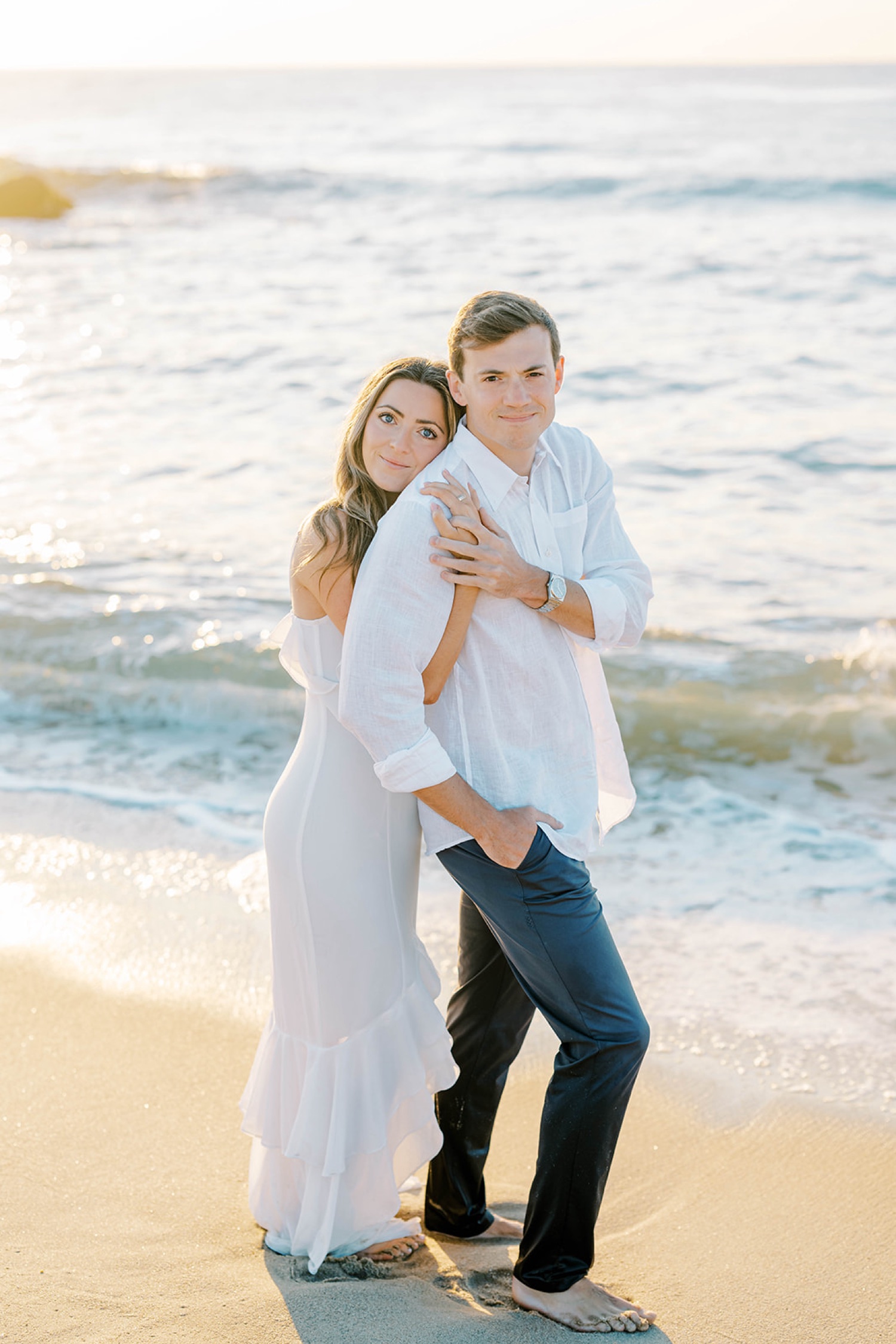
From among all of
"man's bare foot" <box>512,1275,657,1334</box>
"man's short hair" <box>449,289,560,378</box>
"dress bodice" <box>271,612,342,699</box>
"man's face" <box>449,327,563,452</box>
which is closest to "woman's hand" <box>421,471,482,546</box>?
"man's face" <box>449,327,563,452</box>

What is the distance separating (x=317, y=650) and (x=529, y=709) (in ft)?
1.63

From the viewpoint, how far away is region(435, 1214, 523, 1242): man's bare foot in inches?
112

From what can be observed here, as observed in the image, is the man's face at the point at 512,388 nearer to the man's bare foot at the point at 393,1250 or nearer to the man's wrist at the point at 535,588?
the man's wrist at the point at 535,588

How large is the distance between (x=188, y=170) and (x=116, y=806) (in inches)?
1158

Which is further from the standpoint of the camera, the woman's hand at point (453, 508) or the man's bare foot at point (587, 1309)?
the man's bare foot at point (587, 1309)

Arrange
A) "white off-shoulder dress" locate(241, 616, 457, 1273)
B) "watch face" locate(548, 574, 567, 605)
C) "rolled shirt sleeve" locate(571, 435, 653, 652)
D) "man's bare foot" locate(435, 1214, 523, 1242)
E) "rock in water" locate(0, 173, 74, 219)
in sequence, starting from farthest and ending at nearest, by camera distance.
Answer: "rock in water" locate(0, 173, 74, 219) < "man's bare foot" locate(435, 1214, 523, 1242) < "white off-shoulder dress" locate(241, 616, 457, 1273) < "rolled shirt sleeve" locate(571, 435, 653, 652) < "watch face" locate(548, 574, 567, 605)

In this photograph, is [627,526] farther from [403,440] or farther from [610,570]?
[403,440]

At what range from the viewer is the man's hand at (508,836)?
237cm

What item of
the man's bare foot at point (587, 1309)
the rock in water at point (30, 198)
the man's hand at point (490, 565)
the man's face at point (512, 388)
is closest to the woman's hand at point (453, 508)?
the man's hand at point (490, 565)

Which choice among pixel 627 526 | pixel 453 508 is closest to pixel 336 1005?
pixel 453 508

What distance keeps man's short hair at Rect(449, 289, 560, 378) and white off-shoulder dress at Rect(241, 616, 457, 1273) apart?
25.9 inches

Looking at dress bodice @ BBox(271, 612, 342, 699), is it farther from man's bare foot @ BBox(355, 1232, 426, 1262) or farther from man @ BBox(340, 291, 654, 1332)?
man's bare foot @ BBox(355, 1232, 426, 1262)

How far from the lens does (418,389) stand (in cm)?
257

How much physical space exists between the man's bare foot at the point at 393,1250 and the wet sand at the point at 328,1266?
0.04 meters
